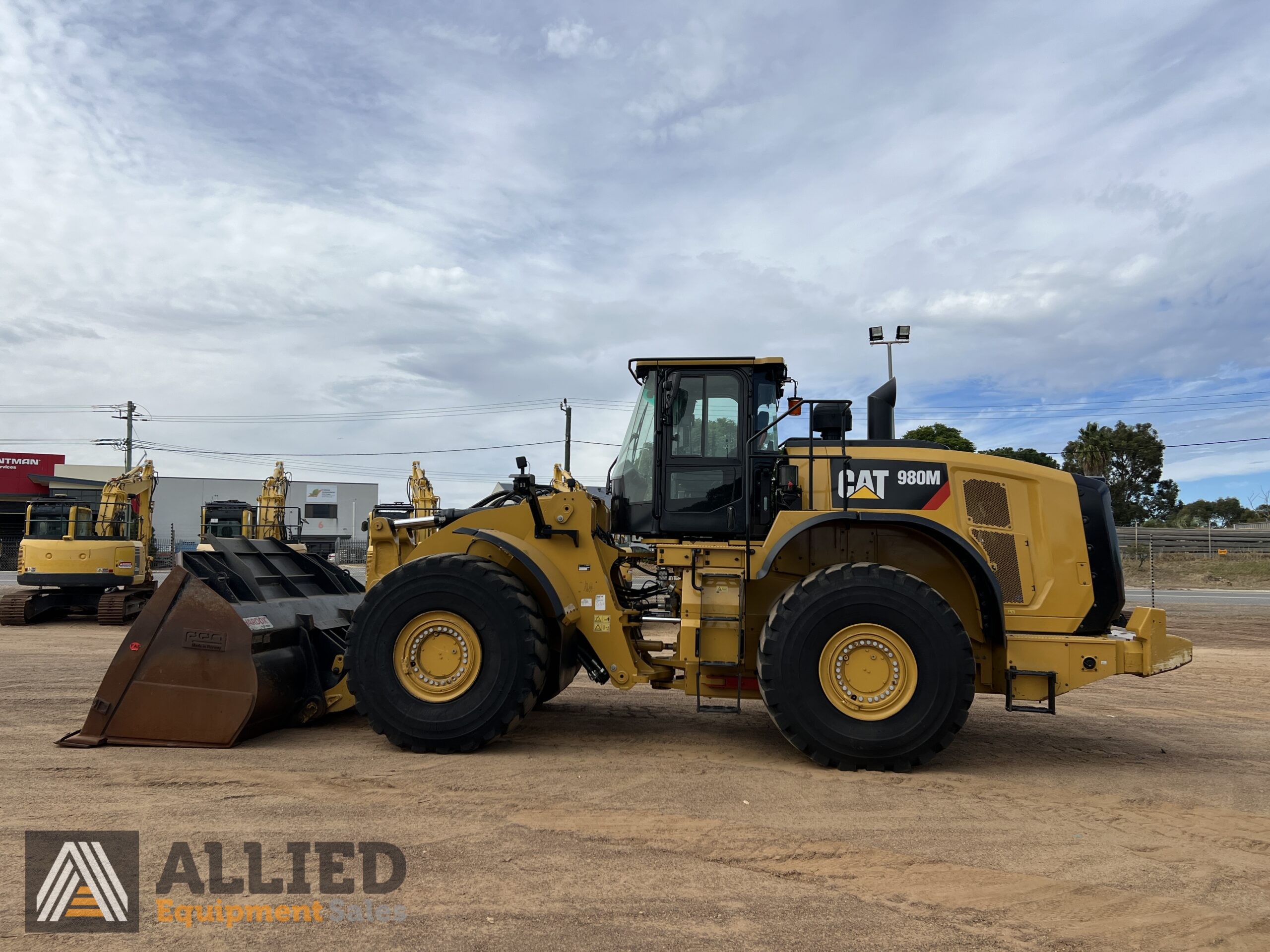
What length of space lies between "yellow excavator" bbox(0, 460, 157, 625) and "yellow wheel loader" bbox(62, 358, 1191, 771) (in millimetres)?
12398

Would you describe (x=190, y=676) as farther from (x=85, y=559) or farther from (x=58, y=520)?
(x=58, y=520)

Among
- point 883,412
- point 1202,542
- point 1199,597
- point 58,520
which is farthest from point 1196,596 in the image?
point 58,520

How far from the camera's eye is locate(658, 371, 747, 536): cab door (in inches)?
259

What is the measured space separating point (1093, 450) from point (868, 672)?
48889mm

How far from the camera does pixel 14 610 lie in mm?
16312

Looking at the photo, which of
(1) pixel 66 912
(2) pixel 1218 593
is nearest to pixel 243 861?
(1) pixel 66 912

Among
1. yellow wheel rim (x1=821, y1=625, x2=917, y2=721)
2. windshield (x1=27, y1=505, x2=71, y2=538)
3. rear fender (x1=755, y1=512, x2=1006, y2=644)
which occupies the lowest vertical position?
yellow wheel rim (x1=821, y1=625, x2=917, y2=721)

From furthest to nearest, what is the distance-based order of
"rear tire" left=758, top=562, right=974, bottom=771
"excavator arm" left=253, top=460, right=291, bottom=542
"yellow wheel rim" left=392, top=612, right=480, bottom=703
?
1. "excavator arm" left=253, top=460, right=291, bottom=542
2. "yellow wheel rim" left=392, top=612, right=480, bottom=703
3. "rear tire" left=758, top=562, right=974, bottom=771

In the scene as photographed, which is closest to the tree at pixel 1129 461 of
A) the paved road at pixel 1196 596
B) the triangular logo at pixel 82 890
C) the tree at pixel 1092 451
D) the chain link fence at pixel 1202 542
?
the tree at pixel 1092 451

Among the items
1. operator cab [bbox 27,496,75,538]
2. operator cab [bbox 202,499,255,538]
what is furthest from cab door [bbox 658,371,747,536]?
operator cab [bbox 202,499,255,538]

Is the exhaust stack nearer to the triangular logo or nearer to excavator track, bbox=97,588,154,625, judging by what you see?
the triangular logo

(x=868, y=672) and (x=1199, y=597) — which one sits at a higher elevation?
(x=868, y=672)

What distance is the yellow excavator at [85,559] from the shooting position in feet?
53.8

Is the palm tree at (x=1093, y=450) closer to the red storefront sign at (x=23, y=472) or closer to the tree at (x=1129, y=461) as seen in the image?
the tree at (x=1129, y=461)
